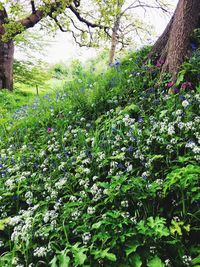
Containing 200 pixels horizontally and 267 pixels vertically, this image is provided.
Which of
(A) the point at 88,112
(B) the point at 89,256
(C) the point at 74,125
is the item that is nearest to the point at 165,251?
(B) the point at 89,256

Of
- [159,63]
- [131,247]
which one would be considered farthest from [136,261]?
[159,63]

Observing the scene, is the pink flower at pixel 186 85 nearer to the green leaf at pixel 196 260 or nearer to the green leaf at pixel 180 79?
the green leaf at pixel 180 79

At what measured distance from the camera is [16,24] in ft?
29.3

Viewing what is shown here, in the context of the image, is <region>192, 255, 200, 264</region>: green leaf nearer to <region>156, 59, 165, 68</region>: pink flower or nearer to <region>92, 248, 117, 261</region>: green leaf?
<region>92, 248, 117, 261</region>: green leaf

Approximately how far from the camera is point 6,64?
10.3m

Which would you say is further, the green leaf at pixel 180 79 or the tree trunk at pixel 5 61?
the tree trunk at pixel 5 61

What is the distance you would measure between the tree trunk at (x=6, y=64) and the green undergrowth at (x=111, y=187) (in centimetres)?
599

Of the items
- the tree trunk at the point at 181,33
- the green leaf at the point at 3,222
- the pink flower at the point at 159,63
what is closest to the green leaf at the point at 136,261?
the green leaf at the point at 3,222

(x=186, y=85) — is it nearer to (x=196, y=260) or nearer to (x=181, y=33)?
(x=181, y=33)

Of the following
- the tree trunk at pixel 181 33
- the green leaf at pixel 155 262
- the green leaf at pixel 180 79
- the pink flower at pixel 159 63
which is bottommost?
the green leaf at pixel 155 262

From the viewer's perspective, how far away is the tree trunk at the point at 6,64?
10109mm

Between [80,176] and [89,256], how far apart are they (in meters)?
1.16

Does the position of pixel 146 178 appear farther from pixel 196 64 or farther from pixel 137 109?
pixel 196 64

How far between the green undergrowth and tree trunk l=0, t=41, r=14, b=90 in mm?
5987
